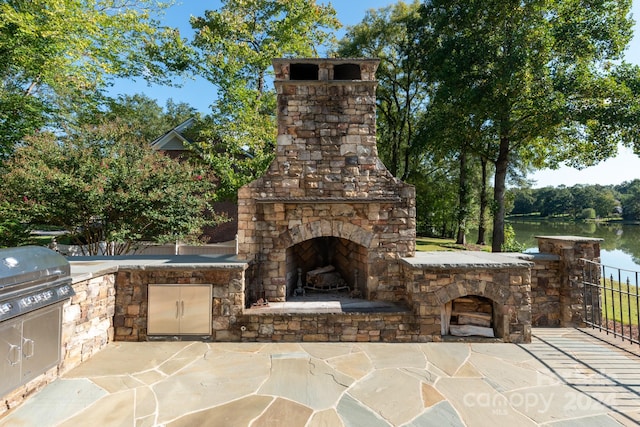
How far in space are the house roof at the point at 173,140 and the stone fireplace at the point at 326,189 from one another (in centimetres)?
867

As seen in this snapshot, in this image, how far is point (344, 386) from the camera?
3.20 meters

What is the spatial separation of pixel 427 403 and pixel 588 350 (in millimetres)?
3309

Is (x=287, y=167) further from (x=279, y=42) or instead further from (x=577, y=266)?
(x=279, y=42)

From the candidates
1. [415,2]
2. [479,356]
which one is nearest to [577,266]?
[479,356]

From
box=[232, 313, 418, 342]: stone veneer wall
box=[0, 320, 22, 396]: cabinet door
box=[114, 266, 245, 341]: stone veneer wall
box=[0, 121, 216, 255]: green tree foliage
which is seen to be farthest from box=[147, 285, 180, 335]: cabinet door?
box=[0, 121, 216, 255]: green tree foliage

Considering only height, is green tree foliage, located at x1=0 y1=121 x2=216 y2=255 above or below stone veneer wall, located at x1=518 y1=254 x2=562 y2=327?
above

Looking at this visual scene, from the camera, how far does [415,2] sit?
1373 cm

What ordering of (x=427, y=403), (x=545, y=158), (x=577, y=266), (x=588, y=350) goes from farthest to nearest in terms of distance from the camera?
(x=545, y=158), (x=577, y=266), (x=588, y=350), (x=427, y=403)

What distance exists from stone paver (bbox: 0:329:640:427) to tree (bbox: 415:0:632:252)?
7.77 meters

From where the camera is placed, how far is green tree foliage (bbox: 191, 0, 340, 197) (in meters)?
9.16

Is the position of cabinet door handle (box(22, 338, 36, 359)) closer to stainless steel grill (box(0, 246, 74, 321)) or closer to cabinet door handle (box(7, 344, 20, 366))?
cabinet door handle (box(7, 344, 20, 366))

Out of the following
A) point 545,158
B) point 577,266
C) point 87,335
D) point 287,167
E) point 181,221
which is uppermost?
point 545,158

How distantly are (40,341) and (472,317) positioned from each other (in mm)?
6087

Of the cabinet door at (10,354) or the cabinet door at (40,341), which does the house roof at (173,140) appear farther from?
the cabinet door at (10,354)
